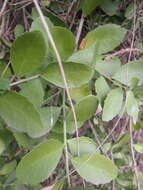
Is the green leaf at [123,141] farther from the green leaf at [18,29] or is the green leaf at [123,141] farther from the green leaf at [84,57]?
the green leaf at [18,29]

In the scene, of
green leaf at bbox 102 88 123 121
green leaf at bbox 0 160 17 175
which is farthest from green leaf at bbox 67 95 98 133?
green leaf at bbox 0 160 17 175

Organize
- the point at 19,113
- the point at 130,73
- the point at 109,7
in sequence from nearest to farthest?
1. the point at 19,113
2. the point at 130,73
3. the point at 109,7

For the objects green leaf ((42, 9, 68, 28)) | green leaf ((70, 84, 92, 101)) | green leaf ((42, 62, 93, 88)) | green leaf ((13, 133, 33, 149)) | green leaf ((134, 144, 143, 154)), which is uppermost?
green leaf ((42, 9, 68, 28))

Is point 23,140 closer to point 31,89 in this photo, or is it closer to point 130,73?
point 31,89

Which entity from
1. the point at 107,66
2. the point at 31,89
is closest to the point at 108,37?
the point at 107,66

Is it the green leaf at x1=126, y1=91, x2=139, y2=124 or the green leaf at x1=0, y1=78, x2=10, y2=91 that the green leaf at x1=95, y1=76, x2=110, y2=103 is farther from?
the green leaf at x1=0, y1=78, x2=10, y2=91

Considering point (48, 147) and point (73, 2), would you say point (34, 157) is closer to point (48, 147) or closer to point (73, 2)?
point (48, 147)

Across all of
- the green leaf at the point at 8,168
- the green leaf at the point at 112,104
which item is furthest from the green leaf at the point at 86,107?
the green leaf at the point at 8,168
